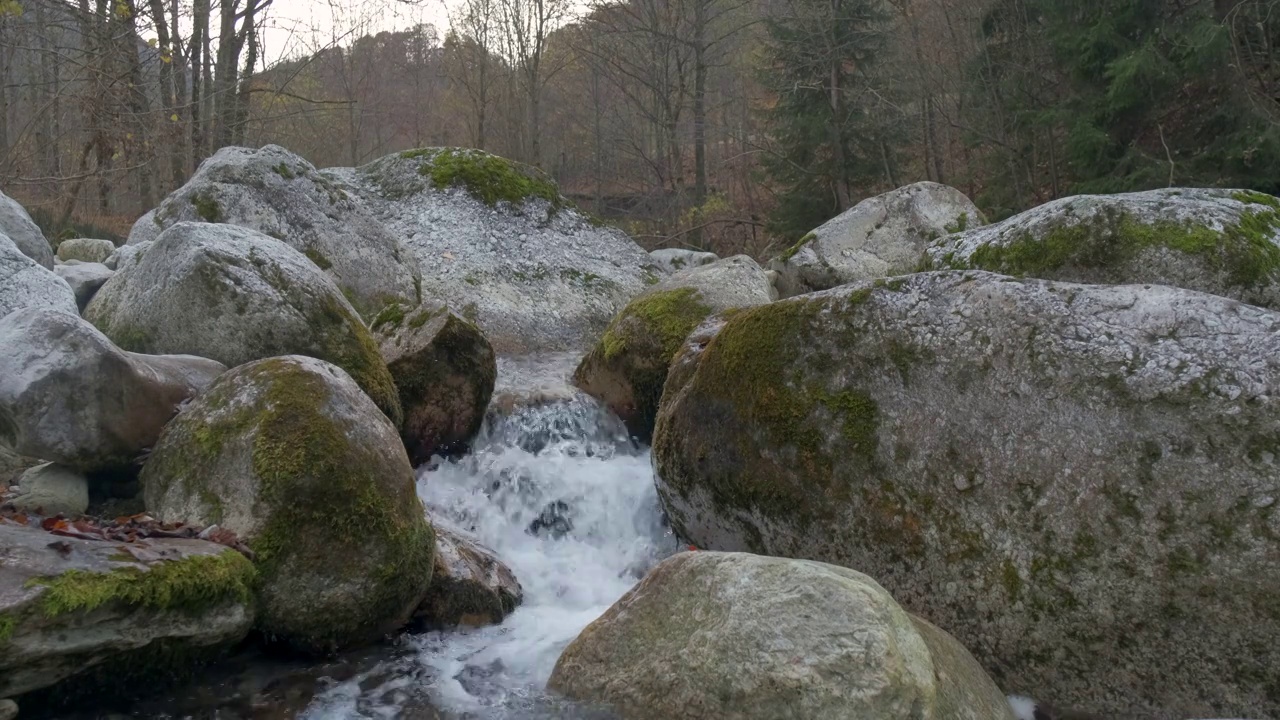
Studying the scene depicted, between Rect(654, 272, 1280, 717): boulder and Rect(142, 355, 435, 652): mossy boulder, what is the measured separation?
71.9 inches

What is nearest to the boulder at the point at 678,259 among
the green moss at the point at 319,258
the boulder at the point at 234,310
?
the green moss at the point at 319,258

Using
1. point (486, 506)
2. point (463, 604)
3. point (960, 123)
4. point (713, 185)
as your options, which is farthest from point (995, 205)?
point (463, 604)

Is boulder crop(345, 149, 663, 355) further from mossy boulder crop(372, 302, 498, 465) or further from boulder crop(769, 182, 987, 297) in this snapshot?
mossy boulder crop(372, 302, 498, 465)

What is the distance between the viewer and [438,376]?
7.39 m

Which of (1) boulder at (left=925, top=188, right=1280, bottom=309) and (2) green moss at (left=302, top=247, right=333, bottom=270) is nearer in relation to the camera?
(1) boulder at (left=925, top=188, right=1280, bottom=309)

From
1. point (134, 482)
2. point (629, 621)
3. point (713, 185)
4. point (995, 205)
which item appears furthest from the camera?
point (713, 185)

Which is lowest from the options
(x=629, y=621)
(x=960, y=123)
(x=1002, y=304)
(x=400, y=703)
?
(x=400, y=703)

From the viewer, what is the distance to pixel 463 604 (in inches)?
209

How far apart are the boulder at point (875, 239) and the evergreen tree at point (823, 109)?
7.67 m

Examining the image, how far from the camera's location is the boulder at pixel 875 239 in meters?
11.1

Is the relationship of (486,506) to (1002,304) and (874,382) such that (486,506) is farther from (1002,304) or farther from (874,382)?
(1002,304)

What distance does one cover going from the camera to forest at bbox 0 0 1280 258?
44.7ft

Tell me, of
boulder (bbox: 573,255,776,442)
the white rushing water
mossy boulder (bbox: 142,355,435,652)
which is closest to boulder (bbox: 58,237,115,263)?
the white rushing water

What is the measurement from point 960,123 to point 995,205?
1.74m
